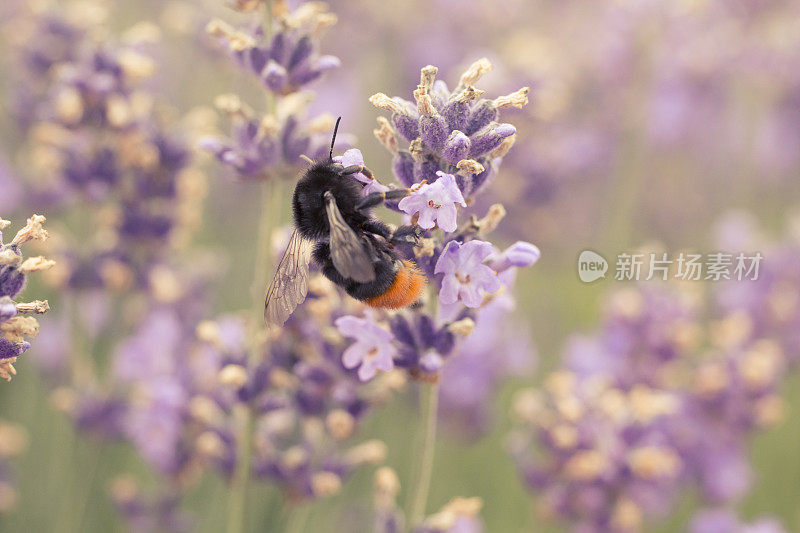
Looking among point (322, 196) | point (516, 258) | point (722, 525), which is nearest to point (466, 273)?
point (516, 258)

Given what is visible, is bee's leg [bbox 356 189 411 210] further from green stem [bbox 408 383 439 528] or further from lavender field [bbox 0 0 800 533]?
green stem [bbox 408 383 439 528]

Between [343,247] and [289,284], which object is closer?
[343,247]

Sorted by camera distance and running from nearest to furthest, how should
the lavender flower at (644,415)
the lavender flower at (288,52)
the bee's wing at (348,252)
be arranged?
the bee's wing at (348,252)
the lavender flower at (288,52)
the lavender flower at (644,415)

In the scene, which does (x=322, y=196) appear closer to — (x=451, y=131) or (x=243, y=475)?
(x=451, y=131)

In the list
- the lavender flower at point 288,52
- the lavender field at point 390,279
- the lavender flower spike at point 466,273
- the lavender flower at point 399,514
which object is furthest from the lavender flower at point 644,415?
the lavender flower at point 288,52

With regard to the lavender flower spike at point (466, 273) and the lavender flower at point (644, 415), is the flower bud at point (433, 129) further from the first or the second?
the lavender flower at point (644, 415)

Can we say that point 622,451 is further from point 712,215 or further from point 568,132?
point 712,215

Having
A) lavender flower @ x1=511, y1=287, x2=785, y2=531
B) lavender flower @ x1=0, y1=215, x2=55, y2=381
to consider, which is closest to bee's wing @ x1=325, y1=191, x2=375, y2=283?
lavender flower @ x1=0, y1=215, x2=55, y2=381
